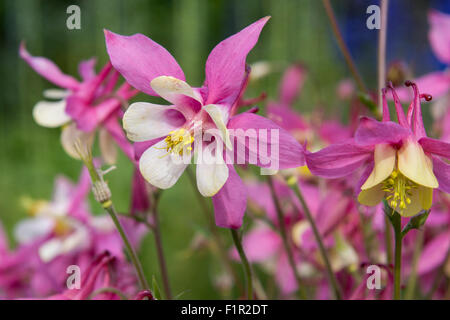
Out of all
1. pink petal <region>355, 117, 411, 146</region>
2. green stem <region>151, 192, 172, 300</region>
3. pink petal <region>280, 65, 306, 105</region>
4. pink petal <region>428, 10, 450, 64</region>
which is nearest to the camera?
pink petal <region>355, 117, 411, 146</region>

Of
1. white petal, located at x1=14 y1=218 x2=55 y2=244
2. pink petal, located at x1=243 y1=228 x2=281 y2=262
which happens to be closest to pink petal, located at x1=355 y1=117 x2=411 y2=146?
pink petal, located at x1=243 y1=228 x2=281 y2=262

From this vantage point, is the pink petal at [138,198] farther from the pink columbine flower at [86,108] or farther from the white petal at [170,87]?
the white petal at [170,87]

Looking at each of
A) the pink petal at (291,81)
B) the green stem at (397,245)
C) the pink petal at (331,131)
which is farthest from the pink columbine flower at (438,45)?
the green stem at (397,245)

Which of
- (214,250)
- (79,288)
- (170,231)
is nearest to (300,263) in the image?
(214,250)

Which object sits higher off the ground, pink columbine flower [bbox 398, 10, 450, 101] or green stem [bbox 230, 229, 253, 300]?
pink columbine flower [bbox 398, 10, 450, 101]

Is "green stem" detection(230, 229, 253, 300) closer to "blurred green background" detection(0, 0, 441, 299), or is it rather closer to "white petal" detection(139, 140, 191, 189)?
"white petal" detection(139, 140, 191, 189)

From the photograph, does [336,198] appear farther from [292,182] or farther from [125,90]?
[125,90]

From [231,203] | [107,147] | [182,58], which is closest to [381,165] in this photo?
[231,203]
